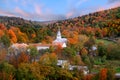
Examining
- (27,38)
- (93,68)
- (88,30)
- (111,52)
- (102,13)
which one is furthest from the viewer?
(102,13)

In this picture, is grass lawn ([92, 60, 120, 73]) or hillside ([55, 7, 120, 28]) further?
hillside ([55, 7, 120, 28])

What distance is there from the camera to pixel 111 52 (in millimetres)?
39469

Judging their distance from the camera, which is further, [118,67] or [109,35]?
[109,35]

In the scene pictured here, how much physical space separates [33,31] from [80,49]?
57.6 ft

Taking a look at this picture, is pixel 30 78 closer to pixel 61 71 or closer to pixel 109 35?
pixel 61 71

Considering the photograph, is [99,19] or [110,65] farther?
[99,19]

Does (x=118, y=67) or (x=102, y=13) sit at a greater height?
(x=102, y=13)

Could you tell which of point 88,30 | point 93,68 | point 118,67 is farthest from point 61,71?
point 88,30

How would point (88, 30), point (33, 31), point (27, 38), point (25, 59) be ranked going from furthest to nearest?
point (88, 30) < point (33, 31) < point (27, 38) < point (25, 59)

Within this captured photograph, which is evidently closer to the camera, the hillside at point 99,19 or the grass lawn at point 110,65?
the grass lawn at point 110,65

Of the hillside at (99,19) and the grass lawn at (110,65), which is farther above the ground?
the hillside at (99,19)

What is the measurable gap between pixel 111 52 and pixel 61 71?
47.8 feet

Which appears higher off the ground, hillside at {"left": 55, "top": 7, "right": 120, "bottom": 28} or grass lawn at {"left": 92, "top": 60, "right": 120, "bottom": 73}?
hillside at {"left": 55, "top": 7, "right": 120, "bottom": 28}

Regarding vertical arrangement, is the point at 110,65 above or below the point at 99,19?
below
